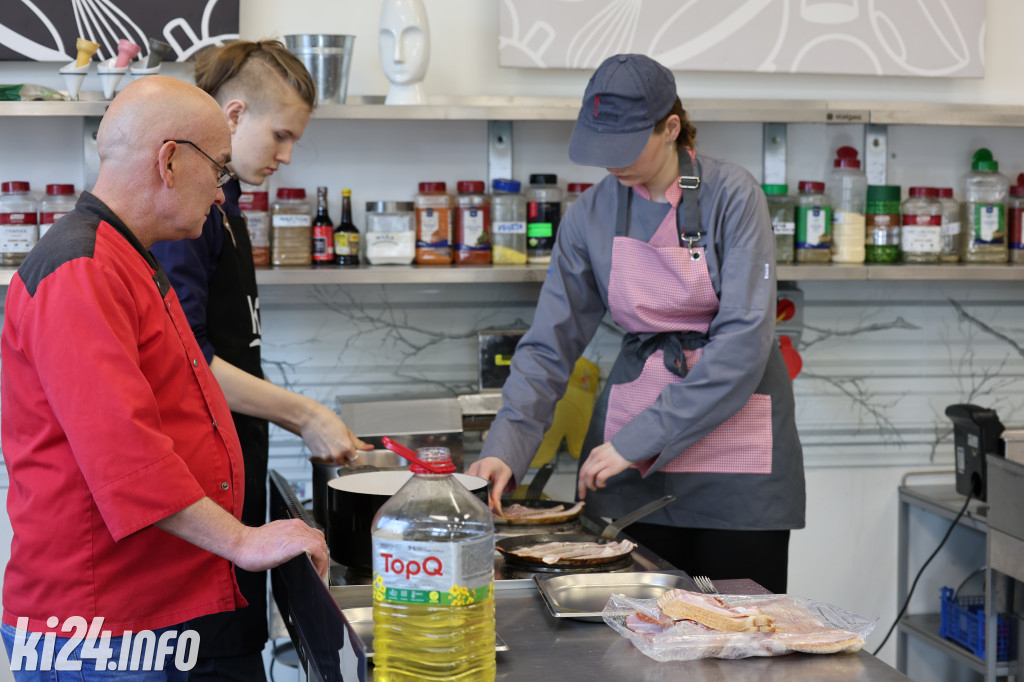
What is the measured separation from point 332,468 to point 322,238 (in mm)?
1084

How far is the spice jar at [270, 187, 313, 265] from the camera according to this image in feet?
9.06

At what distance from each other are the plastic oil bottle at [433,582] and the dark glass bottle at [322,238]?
1639 mm

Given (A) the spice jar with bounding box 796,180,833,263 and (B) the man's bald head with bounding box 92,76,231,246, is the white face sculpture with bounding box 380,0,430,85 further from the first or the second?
(B) the man's bald head with bounding box 92,76,231,246

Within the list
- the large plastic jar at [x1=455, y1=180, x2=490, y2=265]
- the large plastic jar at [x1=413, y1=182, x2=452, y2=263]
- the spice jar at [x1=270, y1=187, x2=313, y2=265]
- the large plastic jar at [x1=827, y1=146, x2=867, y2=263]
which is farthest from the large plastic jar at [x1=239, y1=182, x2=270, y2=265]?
the large plastic jar at [x1=827, y1=146, x2=867, y2=263]

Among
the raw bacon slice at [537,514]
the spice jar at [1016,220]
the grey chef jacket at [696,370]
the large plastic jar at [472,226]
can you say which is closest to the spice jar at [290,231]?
the large plastic jar at [472,226]

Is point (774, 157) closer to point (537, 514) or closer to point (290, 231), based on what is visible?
point (290, 231)

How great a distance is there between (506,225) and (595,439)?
77 cm

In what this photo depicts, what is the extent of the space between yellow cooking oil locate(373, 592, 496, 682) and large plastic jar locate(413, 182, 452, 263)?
1703 mm

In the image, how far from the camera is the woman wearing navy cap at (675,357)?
2.02 metres

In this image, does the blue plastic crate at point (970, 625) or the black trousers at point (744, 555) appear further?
the blue plastic crate at point (970, 625)

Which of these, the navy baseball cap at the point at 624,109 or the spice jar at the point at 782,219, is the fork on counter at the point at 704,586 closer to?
the navy baseball cap at the point at 624,109

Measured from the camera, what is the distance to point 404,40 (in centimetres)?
267

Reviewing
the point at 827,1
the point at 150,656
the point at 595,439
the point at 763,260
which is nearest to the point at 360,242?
the point at 595,439

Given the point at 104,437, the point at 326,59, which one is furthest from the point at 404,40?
the point at 104,437
